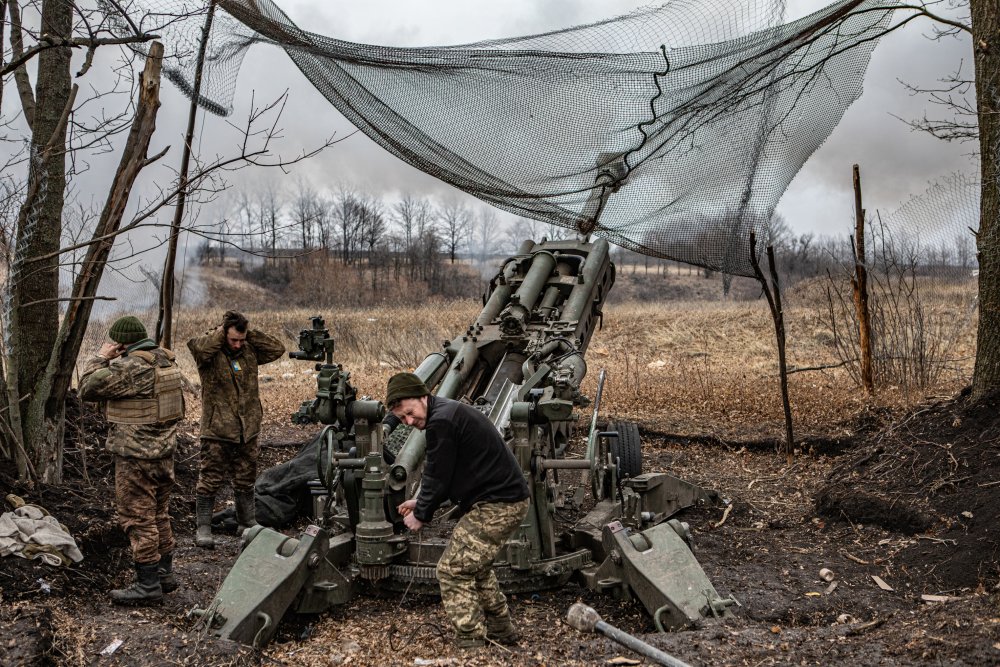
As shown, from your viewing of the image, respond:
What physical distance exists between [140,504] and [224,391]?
1.65 m

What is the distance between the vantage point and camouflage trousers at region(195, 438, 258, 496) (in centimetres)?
695

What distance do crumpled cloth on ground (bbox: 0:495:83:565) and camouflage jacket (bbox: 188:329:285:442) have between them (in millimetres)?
1399

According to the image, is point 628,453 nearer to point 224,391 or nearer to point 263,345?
point 263,345

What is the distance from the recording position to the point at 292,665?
4637 millimetres

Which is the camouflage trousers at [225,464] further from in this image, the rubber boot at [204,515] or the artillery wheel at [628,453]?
the artillery wheel at [628,453]

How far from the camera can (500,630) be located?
16.0ft

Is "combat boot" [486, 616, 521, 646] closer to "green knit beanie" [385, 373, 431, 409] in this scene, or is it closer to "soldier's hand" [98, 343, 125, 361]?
"green knit beanie" [385, 373, 431, 409]

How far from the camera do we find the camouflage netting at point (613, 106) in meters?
6.61

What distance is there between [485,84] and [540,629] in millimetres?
4096

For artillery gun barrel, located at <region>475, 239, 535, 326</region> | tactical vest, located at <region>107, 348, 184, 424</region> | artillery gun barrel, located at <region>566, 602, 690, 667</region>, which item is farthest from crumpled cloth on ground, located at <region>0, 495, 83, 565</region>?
artillery gun barrel, located at <region>475, 239, 535, 326</region>

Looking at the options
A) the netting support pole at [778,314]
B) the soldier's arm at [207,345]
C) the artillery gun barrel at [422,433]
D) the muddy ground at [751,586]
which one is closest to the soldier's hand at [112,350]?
the soldier's arm at [207,345]

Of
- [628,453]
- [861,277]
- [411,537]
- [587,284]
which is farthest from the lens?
[861,277]

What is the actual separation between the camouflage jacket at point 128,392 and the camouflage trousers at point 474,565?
2033mm

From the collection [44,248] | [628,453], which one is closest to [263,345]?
[44,248]
